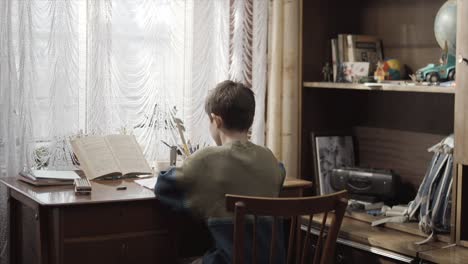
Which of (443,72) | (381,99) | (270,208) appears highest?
(443,72)

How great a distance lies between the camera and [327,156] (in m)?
3.60

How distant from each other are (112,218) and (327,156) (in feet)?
4.44

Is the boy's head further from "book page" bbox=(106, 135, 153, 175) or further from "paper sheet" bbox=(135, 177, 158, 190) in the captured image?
"book page" bbox=(106, 135, 153, 175)

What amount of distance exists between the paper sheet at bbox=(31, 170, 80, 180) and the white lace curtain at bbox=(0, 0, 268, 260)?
149 mm

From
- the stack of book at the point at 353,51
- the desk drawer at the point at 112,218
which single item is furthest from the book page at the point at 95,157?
the stack of book at the point at 353,51

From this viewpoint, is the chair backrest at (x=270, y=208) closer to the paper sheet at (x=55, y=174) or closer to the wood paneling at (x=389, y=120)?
the paper sheet at (x=55, y=174)

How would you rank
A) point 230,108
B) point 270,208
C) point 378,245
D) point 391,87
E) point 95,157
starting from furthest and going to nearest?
point 391,87, point 95,157, point 378,245, point 230,108, point 270,208

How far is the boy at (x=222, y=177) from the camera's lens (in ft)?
8.14

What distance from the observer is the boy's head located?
260 centimetres

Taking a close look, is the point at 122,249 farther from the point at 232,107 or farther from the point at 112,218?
the point at 232,107

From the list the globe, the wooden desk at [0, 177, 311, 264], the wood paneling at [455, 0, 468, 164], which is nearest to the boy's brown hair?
the wooden desk at [0, 177, 311, 264]

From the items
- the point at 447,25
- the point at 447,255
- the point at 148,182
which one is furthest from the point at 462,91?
the point at 148,182

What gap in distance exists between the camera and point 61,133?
3193 mm

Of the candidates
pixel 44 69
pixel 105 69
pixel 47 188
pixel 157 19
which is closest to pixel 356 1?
pixel 157 19
